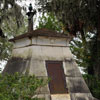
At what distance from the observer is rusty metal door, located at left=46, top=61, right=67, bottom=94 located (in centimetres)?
641

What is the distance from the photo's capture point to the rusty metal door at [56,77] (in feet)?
21.0

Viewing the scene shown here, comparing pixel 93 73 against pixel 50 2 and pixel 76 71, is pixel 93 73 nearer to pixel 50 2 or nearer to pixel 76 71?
pixel 50 2

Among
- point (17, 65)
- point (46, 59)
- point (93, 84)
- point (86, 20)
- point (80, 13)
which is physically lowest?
point (93, 84)

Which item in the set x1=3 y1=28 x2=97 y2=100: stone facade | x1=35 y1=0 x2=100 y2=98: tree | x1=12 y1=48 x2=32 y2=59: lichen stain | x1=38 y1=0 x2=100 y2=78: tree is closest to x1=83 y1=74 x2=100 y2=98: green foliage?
x1=35 y1=0 x2=100 y2=98: tree

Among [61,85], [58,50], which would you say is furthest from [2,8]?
[61,85]

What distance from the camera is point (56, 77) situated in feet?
21.6

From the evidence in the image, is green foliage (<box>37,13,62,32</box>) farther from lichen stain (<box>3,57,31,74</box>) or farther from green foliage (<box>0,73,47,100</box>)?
green foliage (<box>0,73,47,100</box>)

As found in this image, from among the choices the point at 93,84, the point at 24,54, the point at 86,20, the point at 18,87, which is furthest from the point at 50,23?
the point at 18,87

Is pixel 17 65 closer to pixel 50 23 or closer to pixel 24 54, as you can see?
pixel 24 54

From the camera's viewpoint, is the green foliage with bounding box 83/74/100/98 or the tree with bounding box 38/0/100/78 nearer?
the green foliage with bounding box 83/74/100/98

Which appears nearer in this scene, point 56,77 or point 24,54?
point 56,77

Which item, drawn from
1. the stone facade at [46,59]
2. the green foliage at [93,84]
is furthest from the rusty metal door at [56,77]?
the green foliage at [93,84]

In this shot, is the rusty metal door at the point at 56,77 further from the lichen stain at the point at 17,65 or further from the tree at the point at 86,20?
the tree at the point at 86,20

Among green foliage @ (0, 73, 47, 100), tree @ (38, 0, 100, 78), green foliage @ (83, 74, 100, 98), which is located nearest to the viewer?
green foliage @ (0, 73, 47, 100)
